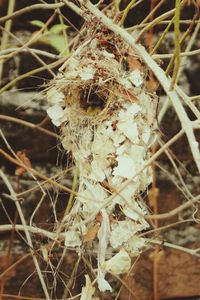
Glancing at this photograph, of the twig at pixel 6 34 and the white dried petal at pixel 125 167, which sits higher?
the twig at pixel 6 34


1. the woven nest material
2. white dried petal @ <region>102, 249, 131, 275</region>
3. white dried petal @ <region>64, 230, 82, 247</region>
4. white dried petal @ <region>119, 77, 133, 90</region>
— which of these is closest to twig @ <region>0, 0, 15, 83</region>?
the woven nest material

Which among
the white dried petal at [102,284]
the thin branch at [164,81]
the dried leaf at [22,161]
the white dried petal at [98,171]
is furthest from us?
the dried leaf at [22,161]

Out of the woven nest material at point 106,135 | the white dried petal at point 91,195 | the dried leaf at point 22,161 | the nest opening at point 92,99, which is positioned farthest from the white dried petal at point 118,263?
the dried leaf at point 22,161

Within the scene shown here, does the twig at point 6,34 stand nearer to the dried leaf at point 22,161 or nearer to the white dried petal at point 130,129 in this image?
the dried leaf at point 22,161

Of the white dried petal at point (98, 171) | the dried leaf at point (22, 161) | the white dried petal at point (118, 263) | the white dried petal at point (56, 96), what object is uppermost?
the white dried petal at point (56, 96)

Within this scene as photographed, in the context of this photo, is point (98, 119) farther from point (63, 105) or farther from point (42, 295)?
point (42, 295)

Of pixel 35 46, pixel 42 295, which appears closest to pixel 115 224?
pixel 42 295

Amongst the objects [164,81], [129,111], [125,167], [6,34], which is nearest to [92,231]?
[125,167]

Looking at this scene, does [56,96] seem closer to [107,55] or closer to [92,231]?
[107,55]
